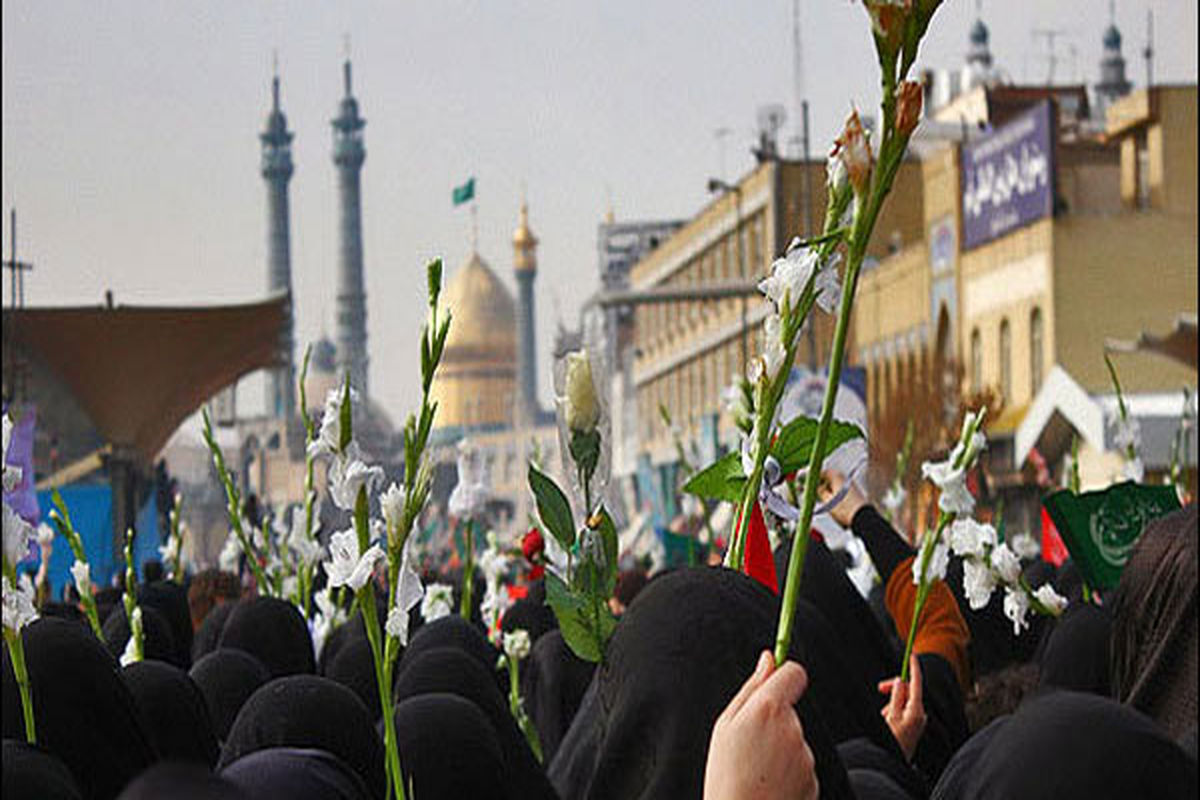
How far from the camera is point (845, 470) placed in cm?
516

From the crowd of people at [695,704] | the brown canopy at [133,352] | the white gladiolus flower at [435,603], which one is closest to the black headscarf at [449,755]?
the crowd of people at [695,704]

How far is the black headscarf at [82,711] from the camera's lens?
4352mm

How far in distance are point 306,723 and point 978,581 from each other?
166cm

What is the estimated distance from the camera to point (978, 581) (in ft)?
18.1

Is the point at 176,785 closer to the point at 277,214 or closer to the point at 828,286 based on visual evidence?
the point at 828,286

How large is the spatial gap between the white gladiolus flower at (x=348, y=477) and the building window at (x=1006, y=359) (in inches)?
1579

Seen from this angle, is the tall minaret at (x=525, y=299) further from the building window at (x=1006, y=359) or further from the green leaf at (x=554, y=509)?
the green leaf at (x=554, y=509)

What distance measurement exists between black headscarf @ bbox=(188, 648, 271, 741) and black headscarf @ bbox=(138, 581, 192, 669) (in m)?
2.30

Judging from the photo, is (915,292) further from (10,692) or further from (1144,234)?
(10,692)

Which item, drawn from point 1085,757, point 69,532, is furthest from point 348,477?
point 69,532

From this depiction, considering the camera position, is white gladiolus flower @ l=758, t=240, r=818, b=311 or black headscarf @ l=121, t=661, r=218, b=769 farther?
black headscarf @ l=121, t=661, r=218, b=769

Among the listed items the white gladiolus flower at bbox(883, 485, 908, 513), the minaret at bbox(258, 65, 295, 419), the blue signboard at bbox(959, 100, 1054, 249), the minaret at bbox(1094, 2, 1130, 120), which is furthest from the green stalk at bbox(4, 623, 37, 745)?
the minaret at bbox(258, 65, 295, 419)

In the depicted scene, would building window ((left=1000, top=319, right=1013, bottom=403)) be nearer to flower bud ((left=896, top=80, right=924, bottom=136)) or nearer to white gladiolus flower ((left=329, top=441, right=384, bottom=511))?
white gladiolus flower ((left=329, top=441, right=384, bottom=511))

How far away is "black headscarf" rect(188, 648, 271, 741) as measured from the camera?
6.10 m
